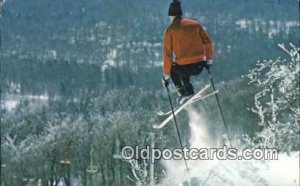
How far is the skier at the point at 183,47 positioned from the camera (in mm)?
8148

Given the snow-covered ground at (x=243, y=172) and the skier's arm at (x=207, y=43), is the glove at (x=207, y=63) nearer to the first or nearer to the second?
the skier's arm at (x=207, y=43)

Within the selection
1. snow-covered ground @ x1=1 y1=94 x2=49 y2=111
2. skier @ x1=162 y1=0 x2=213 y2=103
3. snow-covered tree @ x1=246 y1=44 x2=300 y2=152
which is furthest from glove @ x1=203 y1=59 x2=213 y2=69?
snow-covered ground @ x1=1 y1=94 x2=49 y2=111

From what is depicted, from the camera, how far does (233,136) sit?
36.5 ft

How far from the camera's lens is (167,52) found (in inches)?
323

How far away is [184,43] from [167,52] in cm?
21

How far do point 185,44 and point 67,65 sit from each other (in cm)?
7639

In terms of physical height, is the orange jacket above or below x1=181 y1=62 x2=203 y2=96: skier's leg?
above

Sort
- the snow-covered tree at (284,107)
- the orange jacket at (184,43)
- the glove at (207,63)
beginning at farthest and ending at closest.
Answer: the snow-covered tree at (284,107) → the glove at (207,63) → the orange jacket at (184,43)

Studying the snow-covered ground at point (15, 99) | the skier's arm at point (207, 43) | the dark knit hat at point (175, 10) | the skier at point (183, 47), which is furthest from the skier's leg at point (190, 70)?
the snow-covered ground at point (15, 99)

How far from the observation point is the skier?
26.7 feet

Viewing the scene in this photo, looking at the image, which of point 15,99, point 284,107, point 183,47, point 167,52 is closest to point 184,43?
point 183,47

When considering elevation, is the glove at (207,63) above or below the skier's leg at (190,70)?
above

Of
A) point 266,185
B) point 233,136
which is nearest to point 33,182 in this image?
point 233,136

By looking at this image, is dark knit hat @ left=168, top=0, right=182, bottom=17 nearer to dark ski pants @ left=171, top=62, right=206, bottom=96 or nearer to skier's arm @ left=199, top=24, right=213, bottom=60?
skier's arm @ left=199, top=24, right=213, bottom=60
